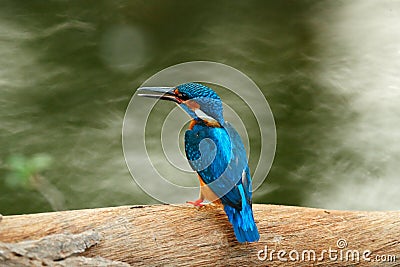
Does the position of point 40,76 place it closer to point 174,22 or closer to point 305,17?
point 174,22

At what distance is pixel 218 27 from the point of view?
413cm

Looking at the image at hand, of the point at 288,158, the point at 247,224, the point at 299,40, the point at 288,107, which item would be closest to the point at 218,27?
the point at 299,40

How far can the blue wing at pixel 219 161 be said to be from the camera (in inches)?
58.8

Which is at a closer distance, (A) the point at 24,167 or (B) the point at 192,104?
(B) the point at 192,104

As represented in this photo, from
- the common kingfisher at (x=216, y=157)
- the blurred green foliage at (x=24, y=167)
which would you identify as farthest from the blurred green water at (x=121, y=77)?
the common kingfisher at (x=216, y=157)

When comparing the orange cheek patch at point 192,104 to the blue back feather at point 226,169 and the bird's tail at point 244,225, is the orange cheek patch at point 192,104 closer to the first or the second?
the blue back feather at point 226,169

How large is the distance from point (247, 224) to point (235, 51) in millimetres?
2583

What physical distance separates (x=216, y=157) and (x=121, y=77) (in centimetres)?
229
